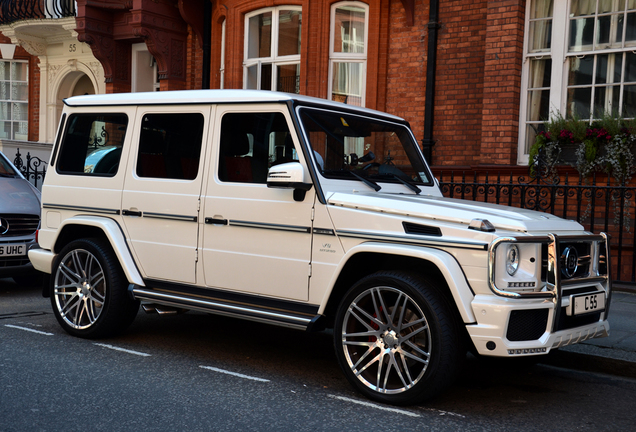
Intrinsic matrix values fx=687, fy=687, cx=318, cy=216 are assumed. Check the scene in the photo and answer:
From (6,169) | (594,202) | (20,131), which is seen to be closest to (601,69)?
(594,202)

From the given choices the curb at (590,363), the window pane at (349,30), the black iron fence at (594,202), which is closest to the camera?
the curb at (590,363)

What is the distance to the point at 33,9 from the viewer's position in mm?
16078

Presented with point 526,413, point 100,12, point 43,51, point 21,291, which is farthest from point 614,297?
point 43,51

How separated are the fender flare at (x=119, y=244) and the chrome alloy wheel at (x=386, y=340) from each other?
2034mm

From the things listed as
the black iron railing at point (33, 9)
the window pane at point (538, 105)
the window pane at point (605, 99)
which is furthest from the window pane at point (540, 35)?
the black iron railing at point (33, 9)

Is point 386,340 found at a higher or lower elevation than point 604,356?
higher

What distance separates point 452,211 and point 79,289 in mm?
3421

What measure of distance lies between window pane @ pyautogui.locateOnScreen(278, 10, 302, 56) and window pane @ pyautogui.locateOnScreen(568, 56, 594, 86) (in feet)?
16.3

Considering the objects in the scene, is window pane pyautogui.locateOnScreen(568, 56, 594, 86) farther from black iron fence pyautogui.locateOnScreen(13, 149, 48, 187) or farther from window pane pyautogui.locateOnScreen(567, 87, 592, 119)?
black iron fence pyautogui.locateOnScreen(13, 149, 48, 187)

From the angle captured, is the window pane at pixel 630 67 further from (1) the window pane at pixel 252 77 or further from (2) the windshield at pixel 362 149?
(1) the window pane at pixel 252 77

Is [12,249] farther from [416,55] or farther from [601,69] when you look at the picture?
[601,69]

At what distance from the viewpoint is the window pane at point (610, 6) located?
9688 mm

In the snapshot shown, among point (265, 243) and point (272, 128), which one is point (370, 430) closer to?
point (265, 243)

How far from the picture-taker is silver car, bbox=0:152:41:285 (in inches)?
309
